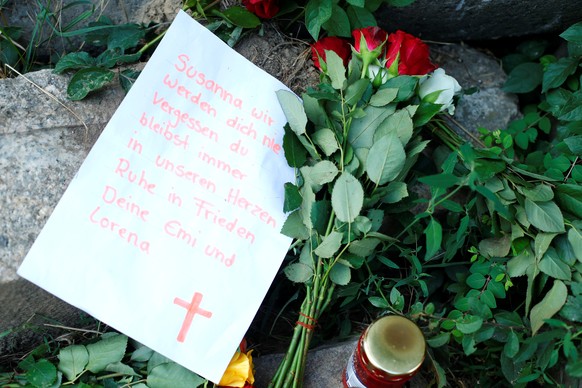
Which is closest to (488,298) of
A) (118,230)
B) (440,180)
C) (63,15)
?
(440,180)

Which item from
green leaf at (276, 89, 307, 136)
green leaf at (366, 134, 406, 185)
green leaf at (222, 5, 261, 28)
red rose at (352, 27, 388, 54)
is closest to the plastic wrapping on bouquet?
green leaf at (366, 134, 406, 185)

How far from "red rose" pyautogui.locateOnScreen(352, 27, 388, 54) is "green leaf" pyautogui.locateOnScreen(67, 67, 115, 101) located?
0.42 metres

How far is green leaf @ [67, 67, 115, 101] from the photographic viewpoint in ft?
3.48

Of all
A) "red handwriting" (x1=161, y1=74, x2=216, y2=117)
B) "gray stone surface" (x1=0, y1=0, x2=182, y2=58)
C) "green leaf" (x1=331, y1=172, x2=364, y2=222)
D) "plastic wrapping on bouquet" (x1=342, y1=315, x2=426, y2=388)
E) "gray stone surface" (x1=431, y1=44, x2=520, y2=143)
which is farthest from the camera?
"gray stone surface" (x1=431, y1=44, x2=520, y2=143)

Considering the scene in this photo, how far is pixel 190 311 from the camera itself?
998 millimetres

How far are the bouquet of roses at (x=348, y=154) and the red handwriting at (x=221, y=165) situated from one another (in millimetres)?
89

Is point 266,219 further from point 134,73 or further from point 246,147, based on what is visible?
point 134,73

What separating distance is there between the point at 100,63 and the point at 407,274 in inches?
26.8

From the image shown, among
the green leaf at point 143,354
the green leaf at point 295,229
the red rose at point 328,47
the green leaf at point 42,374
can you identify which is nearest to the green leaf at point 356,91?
the red rose at point 328,47

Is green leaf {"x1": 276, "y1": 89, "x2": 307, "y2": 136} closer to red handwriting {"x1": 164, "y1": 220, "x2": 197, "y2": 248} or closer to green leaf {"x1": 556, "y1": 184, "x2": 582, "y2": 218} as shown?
red handwriting {"x1": 164, "y1": 220, "x2": 197, "y2": 248}

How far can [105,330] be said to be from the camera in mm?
1083

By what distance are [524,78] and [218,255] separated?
2.64 feet

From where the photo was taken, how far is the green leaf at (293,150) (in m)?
1.05

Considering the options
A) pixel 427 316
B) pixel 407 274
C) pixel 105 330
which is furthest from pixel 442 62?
pixel 105 330
